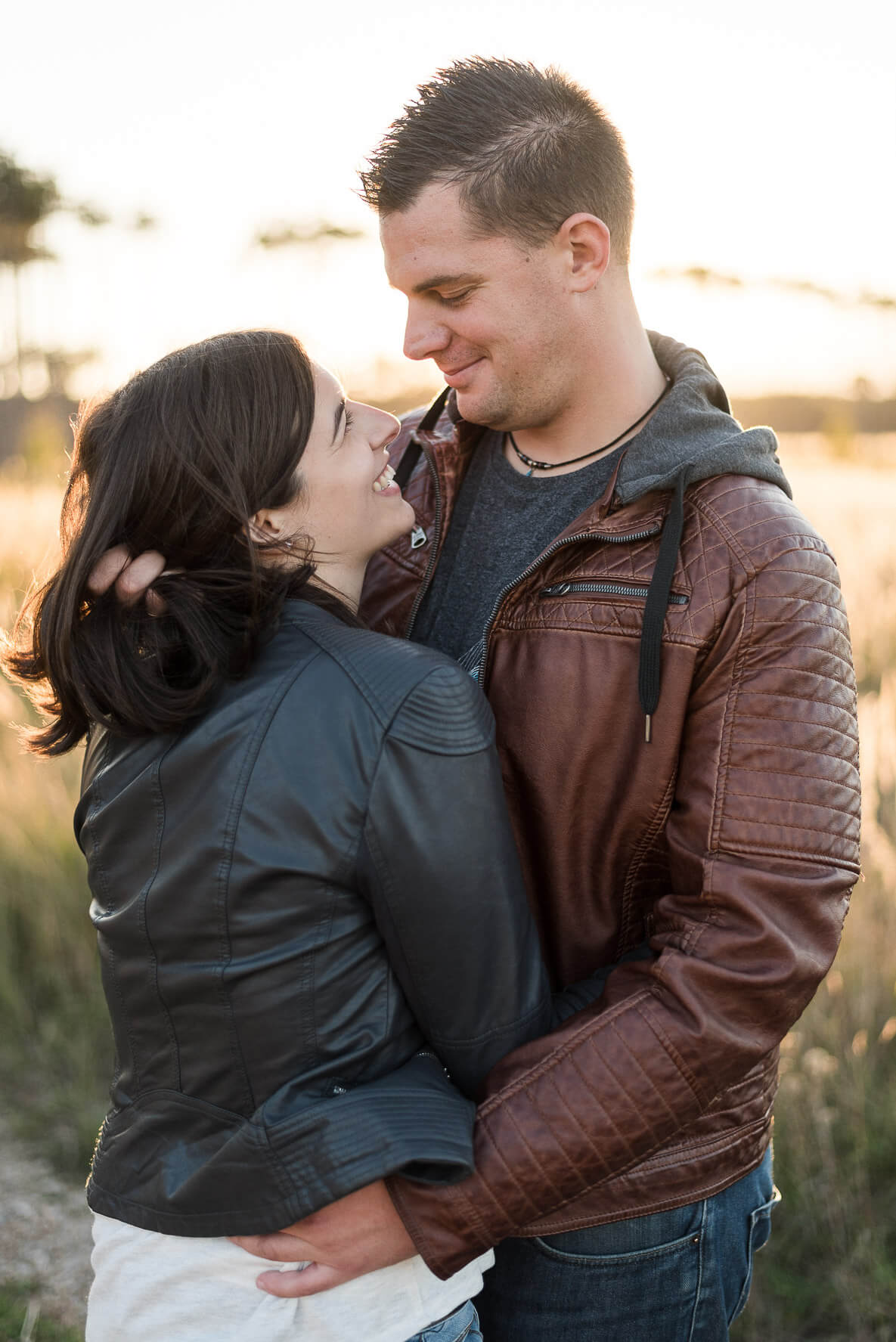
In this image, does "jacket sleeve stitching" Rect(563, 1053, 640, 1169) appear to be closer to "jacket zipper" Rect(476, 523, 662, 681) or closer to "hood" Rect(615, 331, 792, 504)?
"jacket zipper" Rect(476, 523, 662, 681)

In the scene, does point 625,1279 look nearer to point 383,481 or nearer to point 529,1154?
point 529,1154

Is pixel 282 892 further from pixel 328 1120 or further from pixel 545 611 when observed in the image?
pixel 545 611

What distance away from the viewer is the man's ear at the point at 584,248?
2.12 m

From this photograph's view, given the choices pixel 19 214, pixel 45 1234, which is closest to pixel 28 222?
pixel 19 214

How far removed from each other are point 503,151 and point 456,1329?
1931 millimetres

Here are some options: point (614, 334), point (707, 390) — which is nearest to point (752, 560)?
point (707, 390)

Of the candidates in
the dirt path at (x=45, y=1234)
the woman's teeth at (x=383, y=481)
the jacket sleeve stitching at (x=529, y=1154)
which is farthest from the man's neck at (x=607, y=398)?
the dirt path at (x=45, y=1234)

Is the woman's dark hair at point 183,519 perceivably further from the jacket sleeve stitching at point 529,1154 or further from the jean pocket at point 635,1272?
the jean pocket at point 635,1272

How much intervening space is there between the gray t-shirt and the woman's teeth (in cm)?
27

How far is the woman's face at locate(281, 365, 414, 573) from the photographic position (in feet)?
5.72

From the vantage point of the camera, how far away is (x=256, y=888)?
4.68 ft

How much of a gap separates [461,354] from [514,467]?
0.81 ft

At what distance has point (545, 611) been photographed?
6.05ft

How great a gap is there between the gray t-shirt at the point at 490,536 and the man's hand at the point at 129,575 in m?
0.58
